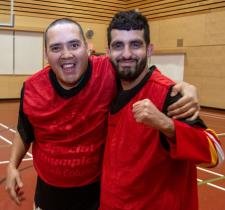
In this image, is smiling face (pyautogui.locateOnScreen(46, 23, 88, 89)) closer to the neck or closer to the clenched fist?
the neck

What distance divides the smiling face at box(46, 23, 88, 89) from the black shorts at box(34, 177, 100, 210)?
0.57m

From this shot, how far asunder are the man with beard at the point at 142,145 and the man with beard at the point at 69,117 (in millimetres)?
146

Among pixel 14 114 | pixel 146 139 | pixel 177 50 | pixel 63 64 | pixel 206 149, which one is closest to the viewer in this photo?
pixel 206 149

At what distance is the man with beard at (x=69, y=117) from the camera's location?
1761 millimetres

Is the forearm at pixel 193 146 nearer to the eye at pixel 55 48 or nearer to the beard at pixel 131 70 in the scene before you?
the beard at pixel 131 70

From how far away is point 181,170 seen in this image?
4.96ft

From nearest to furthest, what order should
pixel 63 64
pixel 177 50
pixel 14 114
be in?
pixel 63 64, pixel 14 114, pixel 177 50

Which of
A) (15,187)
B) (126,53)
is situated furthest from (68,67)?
(15,187)

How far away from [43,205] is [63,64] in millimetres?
815

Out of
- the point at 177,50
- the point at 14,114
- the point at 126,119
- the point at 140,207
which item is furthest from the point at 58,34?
the point at 177,50

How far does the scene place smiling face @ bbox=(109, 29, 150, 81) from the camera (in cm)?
155

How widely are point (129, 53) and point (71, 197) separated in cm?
86

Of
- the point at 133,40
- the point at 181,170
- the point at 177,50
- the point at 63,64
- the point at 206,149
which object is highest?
the point at 177,50

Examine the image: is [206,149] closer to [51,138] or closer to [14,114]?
[51,138]
